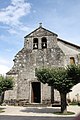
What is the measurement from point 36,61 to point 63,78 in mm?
9739

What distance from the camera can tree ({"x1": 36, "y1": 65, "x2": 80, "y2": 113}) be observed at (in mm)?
16578

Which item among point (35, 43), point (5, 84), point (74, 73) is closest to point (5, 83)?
point (5, 84)

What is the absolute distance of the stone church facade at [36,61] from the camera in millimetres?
24547

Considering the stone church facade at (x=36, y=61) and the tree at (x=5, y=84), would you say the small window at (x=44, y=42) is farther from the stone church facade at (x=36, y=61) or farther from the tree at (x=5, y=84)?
the tree at (x=5, y=84)

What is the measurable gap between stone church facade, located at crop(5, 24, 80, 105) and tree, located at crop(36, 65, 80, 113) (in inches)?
277

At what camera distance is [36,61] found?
26.1 m

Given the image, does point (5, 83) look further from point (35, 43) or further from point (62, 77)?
point (35, 43)

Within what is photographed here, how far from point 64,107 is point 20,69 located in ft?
34.2

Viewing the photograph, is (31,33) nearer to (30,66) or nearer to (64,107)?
(30,66)

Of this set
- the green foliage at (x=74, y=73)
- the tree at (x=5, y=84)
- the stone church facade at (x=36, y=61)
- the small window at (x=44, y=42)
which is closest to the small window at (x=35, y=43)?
the stone church facade at (x=36, y=61)

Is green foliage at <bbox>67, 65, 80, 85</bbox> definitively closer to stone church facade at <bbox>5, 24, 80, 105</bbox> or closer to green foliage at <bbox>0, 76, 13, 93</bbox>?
green foliage at <bbox>0, 76, 13, 93</bbox>

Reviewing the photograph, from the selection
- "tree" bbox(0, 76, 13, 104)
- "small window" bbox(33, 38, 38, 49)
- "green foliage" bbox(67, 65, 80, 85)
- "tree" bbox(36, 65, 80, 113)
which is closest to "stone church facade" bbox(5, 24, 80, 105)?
"small window" bbox(33, 38, 38, 49)

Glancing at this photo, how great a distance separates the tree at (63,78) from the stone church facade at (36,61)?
7039 mm

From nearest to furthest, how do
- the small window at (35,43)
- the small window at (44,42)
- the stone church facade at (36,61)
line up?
1. the stone church facade at (36,61)
2. the small window at (44,42)
3. the small window at (35,43)
